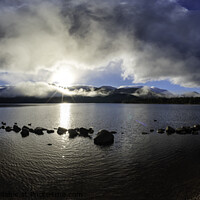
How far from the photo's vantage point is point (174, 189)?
38.5 feet

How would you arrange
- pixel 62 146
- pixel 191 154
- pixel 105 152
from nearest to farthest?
pixel 191 154, pixel 105 152, pixel 62 146

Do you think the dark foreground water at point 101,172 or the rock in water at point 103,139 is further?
the rock in water at point 103,139

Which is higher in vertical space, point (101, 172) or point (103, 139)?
point (103, 139)

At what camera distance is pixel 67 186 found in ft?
40.9

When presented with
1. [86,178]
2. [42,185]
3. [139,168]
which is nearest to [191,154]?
[139,168]

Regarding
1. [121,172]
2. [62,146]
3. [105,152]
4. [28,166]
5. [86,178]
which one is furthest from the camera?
[62,146]

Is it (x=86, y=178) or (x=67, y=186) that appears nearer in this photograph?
(x=67, y=186)

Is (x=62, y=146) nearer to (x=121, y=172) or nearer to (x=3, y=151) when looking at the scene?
(x=3, y=151)

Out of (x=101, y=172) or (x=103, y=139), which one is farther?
(x=103, y=139)

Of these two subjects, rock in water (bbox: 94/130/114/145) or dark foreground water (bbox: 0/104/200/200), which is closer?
dark foreground water (bbox: 0/104/200/200)

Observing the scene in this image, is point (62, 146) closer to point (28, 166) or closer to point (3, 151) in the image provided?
point (28, 166)

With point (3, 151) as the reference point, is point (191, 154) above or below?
above

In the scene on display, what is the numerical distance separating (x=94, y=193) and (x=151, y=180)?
19.8ft

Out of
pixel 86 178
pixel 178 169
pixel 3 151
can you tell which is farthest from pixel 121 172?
pixel 3 151
